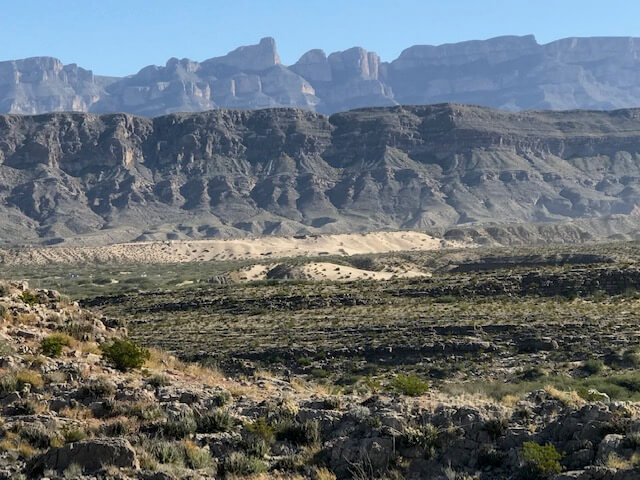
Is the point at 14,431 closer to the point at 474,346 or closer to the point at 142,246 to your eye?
the point at 474,346

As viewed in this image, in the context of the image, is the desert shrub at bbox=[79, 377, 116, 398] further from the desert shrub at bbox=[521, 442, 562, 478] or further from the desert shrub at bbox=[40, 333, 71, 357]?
the desert shrub at bbox=[521, 442, 562, 478]

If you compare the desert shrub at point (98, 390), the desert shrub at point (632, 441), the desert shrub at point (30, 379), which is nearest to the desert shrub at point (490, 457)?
the desert shrub at point (632, 441)

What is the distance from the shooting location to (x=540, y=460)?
42.6ft

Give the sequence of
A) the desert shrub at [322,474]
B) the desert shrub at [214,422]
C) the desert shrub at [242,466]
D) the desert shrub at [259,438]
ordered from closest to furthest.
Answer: the desert shrub at [322,474]
the desert shrub at [242,466]
the desert shrub at [259,438]
the desert shrub at [214,422]

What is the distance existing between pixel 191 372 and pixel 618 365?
646 inches

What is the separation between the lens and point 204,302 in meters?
52.2

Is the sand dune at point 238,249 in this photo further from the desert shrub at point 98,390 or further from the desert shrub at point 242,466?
the desert shrub at point 242,466

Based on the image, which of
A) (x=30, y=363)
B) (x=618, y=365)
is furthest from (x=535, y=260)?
(x=30, y=363)

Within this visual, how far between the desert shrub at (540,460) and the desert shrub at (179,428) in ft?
17.7

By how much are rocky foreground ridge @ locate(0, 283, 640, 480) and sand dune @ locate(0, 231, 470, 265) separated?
4212 inches

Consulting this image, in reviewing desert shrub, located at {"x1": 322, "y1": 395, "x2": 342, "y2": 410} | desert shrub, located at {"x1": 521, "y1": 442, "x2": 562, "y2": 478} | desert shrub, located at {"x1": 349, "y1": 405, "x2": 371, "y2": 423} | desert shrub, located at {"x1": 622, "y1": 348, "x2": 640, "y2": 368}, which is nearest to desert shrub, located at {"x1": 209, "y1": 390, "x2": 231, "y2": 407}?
desert shrub, located at {"x1": 322, "y1": 395, "x2": 342, "y2": 410}

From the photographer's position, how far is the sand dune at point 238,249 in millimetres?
127438

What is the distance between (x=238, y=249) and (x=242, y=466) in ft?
388

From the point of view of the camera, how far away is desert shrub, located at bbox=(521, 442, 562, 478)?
42.1 ft
